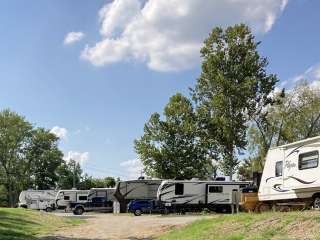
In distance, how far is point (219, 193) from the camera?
144ft

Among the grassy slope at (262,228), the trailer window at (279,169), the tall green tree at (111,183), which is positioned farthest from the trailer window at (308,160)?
the tall green tree at (111,183)

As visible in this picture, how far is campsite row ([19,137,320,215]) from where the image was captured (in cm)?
2081

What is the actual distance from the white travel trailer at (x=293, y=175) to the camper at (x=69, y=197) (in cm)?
3702

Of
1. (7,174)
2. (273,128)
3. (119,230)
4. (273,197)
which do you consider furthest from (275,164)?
(7,174)

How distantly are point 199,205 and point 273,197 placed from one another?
21.3 metres

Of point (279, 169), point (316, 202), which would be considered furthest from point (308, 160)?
point (279, 169)

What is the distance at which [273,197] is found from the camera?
2292 centimetres

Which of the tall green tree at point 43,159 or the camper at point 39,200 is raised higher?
the tall green tree at point 43,159

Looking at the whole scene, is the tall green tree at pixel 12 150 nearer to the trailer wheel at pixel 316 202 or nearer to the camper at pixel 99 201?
the camper at pixel 99 201

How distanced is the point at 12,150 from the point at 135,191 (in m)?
47.7

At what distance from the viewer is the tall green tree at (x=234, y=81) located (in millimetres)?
Answer: 47531

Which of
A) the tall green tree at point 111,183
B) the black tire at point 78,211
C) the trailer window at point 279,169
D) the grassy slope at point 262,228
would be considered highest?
the tall green tree at point 111,183

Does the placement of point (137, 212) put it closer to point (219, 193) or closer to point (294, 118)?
point (219, 193)

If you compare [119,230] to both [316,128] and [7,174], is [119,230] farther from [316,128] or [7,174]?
[7,174]
